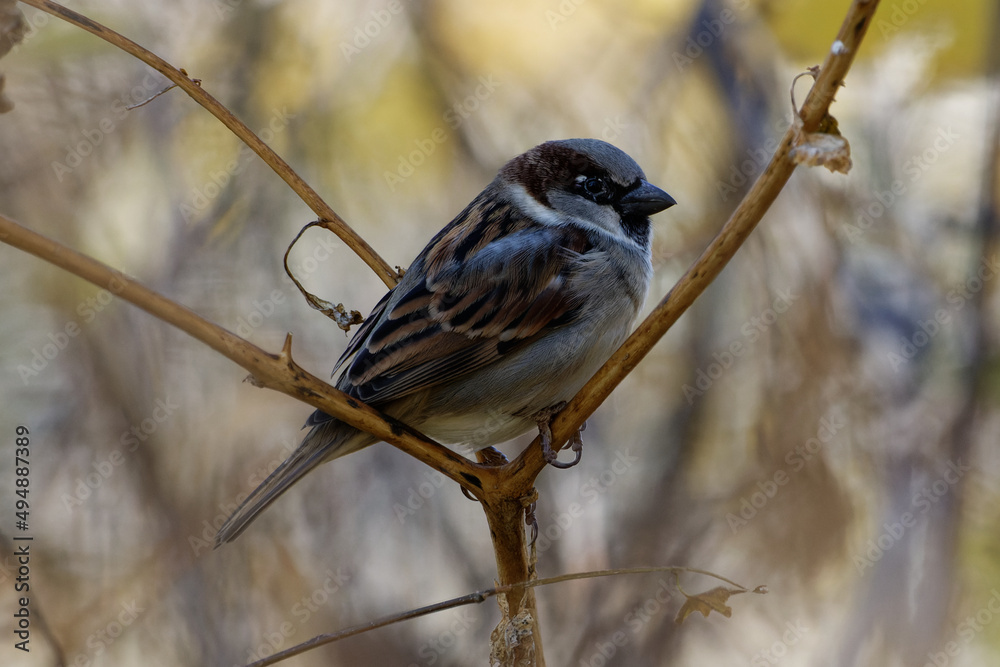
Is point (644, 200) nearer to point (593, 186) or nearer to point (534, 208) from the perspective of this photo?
point (593, 186)

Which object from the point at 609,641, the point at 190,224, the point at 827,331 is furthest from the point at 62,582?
the point at 827,331

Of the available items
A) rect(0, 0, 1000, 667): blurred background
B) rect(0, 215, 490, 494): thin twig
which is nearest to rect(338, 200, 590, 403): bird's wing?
rect(0, 215, 490, 494): thin twig

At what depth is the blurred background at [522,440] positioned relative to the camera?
312 centimetres

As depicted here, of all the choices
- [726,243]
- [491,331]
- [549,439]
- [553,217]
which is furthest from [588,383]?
[553,217]

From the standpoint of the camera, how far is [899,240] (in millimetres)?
3629

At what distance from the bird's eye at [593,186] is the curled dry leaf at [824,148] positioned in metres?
1.52

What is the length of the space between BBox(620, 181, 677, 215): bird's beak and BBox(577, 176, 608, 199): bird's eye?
3.0 inches

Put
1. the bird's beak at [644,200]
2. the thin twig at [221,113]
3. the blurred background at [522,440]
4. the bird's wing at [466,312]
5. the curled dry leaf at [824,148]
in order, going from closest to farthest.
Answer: the curled dry leaf at [824,148] < the thin twig at [221,113] < the bird's wing at [466,312] < the bird's beak at [644,200] < the blurred background at [522,440]

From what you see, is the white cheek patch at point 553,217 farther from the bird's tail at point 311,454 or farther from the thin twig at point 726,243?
the thin twig at point 726,243

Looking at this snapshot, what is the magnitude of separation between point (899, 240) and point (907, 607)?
1510mm

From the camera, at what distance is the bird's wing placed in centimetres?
240

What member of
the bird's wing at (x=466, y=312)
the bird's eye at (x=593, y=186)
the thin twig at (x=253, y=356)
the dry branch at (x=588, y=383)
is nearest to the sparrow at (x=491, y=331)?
the bird's wing at (x=466, y=312)

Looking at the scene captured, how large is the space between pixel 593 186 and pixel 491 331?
26.2 inches

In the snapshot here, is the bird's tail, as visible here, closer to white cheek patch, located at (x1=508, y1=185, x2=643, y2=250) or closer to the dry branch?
the dry branch
